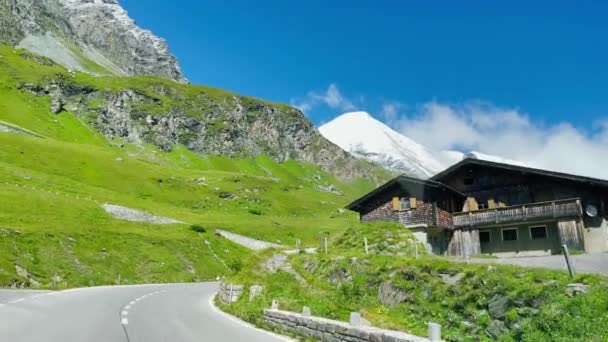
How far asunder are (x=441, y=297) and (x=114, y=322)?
508 inches

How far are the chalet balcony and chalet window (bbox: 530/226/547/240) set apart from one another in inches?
68.8

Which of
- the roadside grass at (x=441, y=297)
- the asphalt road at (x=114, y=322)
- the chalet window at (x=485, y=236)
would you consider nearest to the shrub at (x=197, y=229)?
the chalet window at (x=485, y=236)

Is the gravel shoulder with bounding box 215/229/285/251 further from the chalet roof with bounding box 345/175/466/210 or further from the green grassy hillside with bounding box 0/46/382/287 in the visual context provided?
the chalet roof with bounding box 345/175/466/210

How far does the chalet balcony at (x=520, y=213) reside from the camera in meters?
39.6

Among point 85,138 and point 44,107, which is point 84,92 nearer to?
Result: point 44,107

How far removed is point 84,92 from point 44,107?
2437 centimetres

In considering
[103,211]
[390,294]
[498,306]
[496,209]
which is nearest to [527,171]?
[496,209]

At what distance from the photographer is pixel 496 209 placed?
43156 millimetres

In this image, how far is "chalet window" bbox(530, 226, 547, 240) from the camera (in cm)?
4183

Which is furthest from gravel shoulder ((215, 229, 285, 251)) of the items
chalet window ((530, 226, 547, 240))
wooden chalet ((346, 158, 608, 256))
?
chalet window ((530, 226, 547, 240))

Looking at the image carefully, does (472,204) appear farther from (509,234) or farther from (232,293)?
(232,293)

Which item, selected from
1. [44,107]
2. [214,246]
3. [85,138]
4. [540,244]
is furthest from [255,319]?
[44,107]

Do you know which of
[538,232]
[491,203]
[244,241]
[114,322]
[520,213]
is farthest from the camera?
[244,241]

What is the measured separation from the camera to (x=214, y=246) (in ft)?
215
